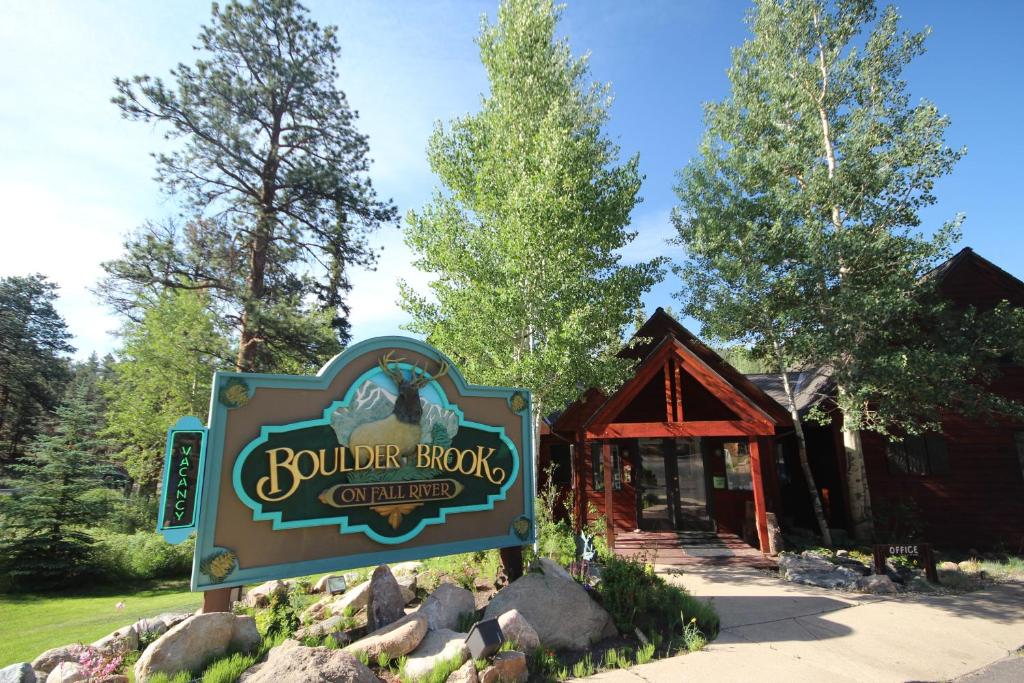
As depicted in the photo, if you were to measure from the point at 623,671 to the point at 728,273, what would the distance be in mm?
10304

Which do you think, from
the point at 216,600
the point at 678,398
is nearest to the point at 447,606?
the point at 216,600

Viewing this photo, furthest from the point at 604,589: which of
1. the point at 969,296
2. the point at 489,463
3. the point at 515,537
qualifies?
the point at 969,296

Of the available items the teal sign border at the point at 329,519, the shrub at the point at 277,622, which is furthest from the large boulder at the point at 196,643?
the shrub at the point at 277,622

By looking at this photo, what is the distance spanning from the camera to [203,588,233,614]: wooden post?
16.0 feet

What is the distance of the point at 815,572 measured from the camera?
9.18 m

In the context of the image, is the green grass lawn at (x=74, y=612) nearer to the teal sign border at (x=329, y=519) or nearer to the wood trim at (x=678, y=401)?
the teal sign border at (x=329, y=519)

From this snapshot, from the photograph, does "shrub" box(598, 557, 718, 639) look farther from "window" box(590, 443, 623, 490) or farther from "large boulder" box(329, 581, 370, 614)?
"window" box(590, 443, 623, 490)

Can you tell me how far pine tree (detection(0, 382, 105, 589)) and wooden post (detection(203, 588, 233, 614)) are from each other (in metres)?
8.80

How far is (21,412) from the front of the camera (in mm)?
27422

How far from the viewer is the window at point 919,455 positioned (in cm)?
1265

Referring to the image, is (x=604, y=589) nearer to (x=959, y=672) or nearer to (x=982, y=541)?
(x=959, y=672)

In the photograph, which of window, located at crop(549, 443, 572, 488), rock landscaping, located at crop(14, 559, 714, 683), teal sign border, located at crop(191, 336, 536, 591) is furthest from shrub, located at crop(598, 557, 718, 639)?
window, located at crop(549, 443, 572, 488)

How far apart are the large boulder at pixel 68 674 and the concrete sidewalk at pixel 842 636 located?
4990mm

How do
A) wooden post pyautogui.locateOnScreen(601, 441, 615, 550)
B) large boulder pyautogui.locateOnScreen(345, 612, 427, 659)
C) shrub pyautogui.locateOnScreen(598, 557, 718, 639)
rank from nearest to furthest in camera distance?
large boulder pyautogui.locateOnScreen(345, 612, 427, 659) → shrub pyautogui.locateOnScreen(598, 557, 718, 639) → wooden post pyautogui.locateOnScreen(601, 441, 615, 550)
